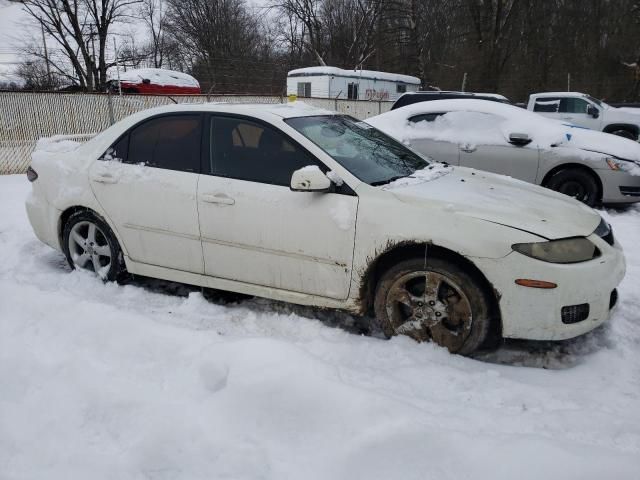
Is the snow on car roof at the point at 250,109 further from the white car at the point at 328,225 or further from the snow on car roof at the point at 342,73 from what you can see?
the snow on car roof at the point at 342,73

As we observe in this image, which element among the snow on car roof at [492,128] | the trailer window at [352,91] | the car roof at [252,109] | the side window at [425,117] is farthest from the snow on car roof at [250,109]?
the trailer window at [352,91]

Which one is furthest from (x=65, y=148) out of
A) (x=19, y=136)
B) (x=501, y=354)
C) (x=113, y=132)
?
(x=19, y=136)

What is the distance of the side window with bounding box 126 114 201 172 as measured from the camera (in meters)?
3.50

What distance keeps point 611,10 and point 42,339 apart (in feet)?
110

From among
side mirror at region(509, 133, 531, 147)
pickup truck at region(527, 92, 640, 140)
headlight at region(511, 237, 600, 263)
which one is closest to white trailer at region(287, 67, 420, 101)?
pickup truck at region(527, 92, 640, 140)

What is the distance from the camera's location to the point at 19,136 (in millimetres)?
10320

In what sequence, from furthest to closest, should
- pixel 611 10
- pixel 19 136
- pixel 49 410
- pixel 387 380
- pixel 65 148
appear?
pixel 611 10
pixel 19 136
pixel 65 148
pixel 387 380
pixel 49 410

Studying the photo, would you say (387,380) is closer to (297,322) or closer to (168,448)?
(297,322)

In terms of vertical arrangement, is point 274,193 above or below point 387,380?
above

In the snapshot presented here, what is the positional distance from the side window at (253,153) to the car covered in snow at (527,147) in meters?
4.41

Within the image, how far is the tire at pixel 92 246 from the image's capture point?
12.5ft

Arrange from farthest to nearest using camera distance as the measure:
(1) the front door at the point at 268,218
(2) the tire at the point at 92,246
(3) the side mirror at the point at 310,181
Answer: (2) the tire at the point at 92,246, (1) the front door at the point at 268,218, (3) the side mirror at the point at 310,181

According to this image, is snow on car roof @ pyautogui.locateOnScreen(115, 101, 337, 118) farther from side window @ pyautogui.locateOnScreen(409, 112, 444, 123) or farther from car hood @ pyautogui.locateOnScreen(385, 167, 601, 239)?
side window @ pyautogui.locateOnScreen(409, 112, 444, 123)

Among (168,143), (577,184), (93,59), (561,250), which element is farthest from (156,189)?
Answer: (93,59)
